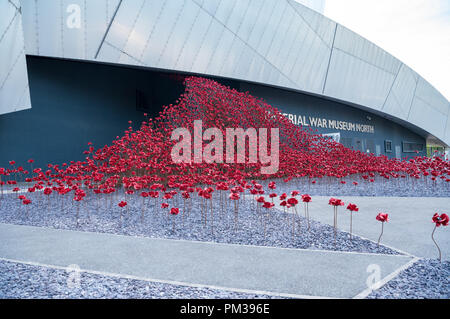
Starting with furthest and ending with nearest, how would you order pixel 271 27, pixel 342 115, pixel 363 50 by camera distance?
pixel 342 115 → pixel 363 50 → pixel 271 27

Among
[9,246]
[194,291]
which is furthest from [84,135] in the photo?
[194,291]

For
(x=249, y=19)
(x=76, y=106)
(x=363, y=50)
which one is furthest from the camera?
(x=363, y=50)

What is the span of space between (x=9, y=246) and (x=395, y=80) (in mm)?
28304

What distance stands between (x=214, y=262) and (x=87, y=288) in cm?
120

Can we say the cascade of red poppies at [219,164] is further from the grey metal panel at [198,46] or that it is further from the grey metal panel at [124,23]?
the grey metal panel at [124,23]

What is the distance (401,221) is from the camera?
502cm

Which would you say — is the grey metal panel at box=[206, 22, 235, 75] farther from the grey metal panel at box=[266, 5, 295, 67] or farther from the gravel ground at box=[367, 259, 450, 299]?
the gravel ground at box=[367, 259, 450, 299]

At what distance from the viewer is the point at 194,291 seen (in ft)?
8.09

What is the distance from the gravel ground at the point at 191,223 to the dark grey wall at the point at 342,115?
40.7 ft

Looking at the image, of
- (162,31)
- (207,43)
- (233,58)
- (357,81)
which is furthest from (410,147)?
(162,31)

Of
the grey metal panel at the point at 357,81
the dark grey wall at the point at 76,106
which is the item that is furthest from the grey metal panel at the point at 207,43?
the grey metal panel at the point at 357,81

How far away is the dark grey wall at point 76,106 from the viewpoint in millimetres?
12109

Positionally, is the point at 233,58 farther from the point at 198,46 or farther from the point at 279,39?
the point at 279,39

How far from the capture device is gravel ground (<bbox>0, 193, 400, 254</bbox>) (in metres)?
4.13
